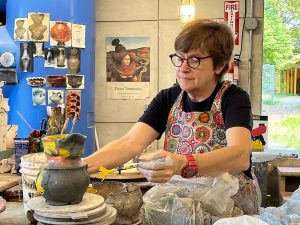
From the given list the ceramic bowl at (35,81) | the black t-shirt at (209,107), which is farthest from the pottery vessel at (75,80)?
the black t-shirt at (209,107)

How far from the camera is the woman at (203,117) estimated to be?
1.68 metres

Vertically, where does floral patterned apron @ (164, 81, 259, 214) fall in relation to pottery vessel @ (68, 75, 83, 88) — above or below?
below

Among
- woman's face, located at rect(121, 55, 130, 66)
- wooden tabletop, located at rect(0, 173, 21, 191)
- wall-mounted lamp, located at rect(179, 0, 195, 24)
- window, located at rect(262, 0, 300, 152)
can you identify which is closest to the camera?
wooden tabletop, located at rect(0, 173, 21, 191)

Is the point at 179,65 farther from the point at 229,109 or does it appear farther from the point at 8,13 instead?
the point at 8,13

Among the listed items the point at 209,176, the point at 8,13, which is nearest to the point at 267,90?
the point at 8,13

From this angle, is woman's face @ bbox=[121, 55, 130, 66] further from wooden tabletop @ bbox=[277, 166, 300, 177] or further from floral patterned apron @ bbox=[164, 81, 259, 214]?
floral patterned apron @ bbox=[164, 81, 259, 214]

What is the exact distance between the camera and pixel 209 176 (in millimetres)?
1624

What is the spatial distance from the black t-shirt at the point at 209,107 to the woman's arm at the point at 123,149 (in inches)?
1.6

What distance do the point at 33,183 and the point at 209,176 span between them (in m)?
0.73

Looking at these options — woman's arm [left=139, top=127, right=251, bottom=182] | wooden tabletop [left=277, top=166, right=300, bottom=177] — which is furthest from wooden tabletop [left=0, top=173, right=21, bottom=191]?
wooden tabletop [left=277, top=166, right=300, bottom=177]

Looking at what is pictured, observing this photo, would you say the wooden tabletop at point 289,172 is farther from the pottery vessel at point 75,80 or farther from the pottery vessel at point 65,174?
the pottery vessel at point 65,174

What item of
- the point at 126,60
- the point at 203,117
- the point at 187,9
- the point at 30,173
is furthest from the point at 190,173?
the point at 126,60

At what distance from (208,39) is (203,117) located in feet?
1.09

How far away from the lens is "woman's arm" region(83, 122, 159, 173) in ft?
6.05
